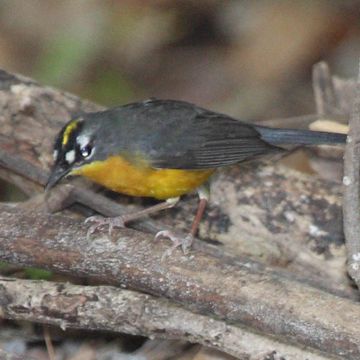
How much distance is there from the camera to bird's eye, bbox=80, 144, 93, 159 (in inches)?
231

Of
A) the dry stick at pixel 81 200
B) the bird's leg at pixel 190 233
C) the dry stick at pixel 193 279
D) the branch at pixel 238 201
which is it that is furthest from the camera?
the branch at pixel 238 201

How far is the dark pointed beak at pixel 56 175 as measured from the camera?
5.77 meters

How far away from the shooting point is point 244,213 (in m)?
6.15

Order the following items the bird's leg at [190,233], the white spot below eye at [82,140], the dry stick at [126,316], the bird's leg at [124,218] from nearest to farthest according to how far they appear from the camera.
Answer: the dry stick at [126,316] → the bird's leg at [190,233] → the bird's leg at [124,218] → the white spot below eye at [82,140]

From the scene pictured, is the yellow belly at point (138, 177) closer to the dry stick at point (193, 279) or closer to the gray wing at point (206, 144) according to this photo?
the gray wing at point (206, 144)

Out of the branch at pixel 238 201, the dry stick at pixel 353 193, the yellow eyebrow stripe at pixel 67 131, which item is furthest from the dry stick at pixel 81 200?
the dry stick at pixel 353 193

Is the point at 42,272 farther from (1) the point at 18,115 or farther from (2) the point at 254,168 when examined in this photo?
(2) the point at 254,168

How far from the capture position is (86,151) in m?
5.91

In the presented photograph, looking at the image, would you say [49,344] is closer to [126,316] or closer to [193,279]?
[126,316]

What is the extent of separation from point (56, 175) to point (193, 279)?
46.5 inches

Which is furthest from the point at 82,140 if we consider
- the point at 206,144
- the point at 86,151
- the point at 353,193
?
the point at 353,193

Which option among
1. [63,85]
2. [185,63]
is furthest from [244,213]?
[185,63]

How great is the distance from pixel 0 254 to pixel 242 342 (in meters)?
1.30

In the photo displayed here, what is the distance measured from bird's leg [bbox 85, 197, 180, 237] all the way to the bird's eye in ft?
1.17
